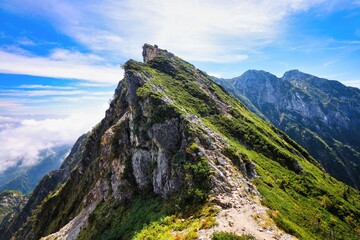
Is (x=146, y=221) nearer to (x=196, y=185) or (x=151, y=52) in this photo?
(x=196, y=185)

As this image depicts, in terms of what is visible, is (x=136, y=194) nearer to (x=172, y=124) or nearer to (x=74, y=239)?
(x=172, y=124)

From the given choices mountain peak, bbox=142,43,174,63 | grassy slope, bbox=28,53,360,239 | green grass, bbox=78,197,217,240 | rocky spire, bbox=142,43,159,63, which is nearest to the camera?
green grass, bbox=78,197,217,240

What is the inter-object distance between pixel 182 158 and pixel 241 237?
2468cm

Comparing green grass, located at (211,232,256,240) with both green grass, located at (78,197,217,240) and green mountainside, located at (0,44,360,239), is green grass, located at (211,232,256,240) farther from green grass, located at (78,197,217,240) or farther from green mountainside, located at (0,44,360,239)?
green grass, located at (78,197,217,240)

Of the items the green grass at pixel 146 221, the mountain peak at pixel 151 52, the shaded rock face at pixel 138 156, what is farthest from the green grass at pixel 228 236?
the mountain peak at pixel 151 52

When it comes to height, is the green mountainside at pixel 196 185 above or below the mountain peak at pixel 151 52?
below

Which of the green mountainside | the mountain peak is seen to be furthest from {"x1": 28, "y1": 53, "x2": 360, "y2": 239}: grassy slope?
the mountain peak

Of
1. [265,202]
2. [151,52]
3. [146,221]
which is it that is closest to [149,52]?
[151,52]

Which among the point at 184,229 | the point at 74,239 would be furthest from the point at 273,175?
the point at 74,239

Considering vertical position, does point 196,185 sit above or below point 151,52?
below

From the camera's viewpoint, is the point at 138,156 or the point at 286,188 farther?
the point at 138,156

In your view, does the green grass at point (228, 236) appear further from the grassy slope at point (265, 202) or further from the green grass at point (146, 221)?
the grassy slope at point (265, 202)

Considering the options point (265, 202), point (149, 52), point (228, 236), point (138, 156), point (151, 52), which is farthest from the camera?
point (149, 52)

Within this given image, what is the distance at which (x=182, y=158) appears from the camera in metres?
48.2
